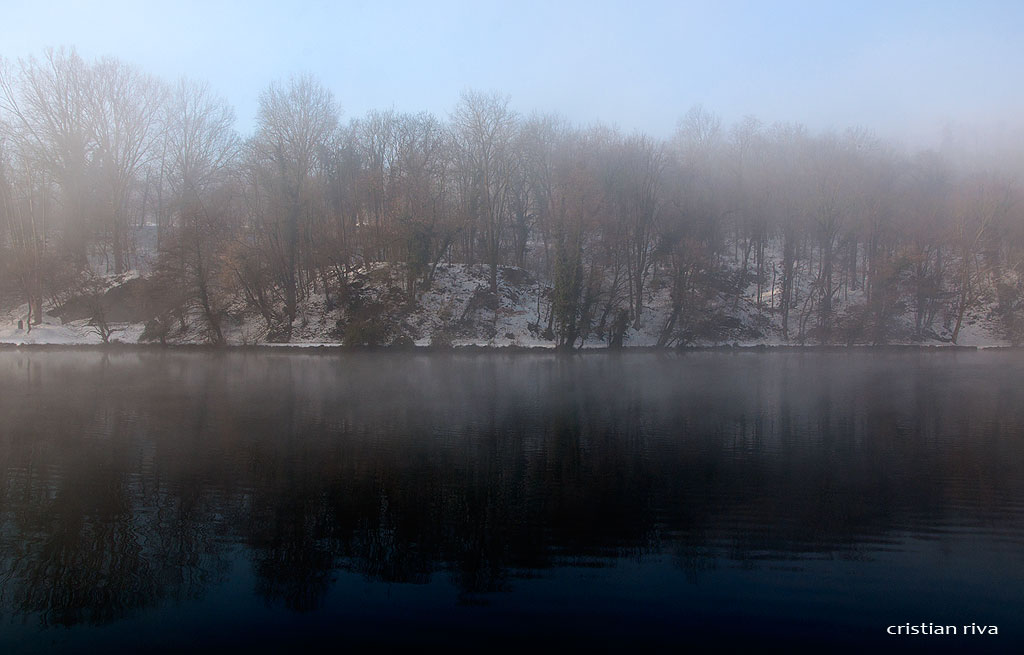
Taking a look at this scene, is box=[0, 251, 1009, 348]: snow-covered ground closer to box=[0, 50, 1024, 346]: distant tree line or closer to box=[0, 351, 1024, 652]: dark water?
box=[0, 50, 1024, 346]: distant tree line

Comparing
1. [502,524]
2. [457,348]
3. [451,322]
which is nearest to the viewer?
[502,524]

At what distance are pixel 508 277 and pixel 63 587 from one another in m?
46.9

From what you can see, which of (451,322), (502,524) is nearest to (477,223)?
(451,322)

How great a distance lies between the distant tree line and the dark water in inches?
1128

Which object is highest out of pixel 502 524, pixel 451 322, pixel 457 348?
pixel 451 322

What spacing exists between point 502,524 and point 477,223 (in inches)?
1844

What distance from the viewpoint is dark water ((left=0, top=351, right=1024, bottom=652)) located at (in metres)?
7.26

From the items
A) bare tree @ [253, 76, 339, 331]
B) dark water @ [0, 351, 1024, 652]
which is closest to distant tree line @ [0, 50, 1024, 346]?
bare tree @ [253, 76, 339, 331]

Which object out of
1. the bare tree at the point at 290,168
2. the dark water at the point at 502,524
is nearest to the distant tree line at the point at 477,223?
the bare tree at the point at 290,168

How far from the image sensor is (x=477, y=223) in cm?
5553

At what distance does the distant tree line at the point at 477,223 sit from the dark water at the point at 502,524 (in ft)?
94.0

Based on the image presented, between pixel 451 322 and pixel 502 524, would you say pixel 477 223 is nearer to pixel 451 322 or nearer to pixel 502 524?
pixel 451 322

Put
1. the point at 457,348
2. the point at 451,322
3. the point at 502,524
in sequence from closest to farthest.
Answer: the point at 502,524 < the point at 457,348 < the point at 451,322

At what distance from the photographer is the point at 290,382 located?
1054 inches
